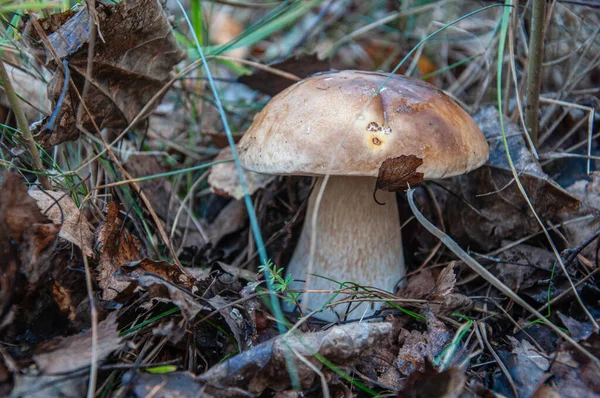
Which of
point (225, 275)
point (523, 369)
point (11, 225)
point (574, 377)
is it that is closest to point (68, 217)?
point (11, 225)

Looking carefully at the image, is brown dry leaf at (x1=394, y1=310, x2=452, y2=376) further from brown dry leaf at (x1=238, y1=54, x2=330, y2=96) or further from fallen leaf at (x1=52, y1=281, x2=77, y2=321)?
brown dry leaf at (x1=238, y1=54, x2=330, y2=96)

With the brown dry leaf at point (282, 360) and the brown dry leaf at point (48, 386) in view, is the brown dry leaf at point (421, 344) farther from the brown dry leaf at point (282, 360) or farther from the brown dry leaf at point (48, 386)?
the brown dry leaf at point (48, 386)

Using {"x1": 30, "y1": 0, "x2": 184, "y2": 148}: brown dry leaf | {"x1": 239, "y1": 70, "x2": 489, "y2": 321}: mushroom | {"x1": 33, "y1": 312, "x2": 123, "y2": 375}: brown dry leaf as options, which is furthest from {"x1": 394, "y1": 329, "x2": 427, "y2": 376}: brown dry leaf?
{"x1": 30, "y1": 0, "x2": 184, "y2": 148}: brown dry leaf

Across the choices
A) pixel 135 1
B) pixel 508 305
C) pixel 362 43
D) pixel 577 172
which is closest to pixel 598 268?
pixel 508 305

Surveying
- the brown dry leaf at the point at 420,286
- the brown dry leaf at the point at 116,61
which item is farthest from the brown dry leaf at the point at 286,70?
the brown dry leaf at the point at 420,286

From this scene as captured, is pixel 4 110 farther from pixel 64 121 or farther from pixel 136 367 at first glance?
pixel 136 367

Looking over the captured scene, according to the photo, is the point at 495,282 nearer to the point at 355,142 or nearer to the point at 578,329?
the point at 578,329
